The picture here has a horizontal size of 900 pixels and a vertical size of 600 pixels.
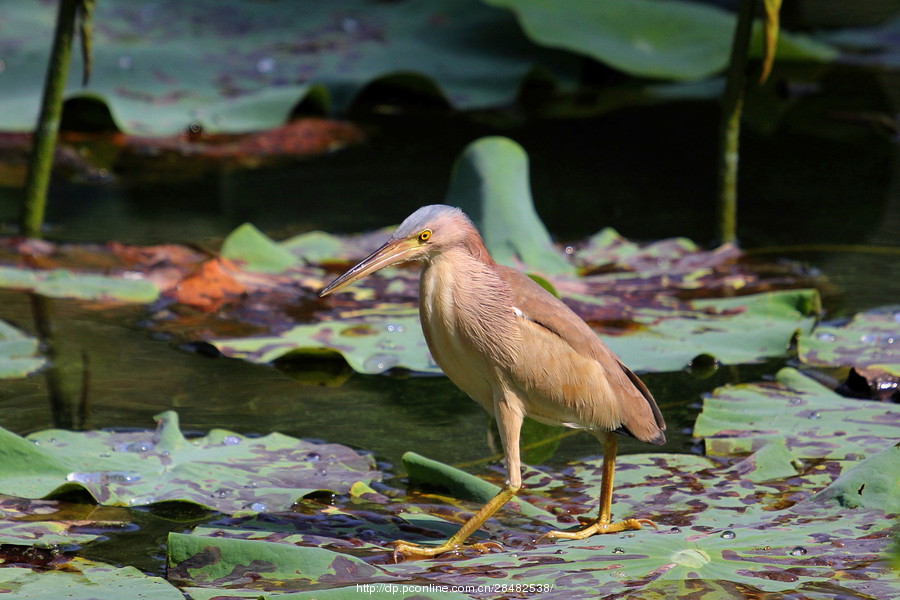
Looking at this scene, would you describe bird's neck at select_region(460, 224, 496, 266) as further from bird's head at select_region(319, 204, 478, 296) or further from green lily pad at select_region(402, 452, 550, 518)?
green lily pad at select_region(402, 452, 550, 518)

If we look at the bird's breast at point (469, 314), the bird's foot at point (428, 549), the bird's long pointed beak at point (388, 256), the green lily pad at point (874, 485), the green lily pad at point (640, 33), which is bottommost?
the bird's foot at point (428, 549)

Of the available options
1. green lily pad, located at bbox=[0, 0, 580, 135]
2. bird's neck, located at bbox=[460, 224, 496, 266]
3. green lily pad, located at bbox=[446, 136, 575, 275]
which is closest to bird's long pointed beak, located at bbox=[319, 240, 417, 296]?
bird's neck, located at bbox=[460, 224, 496, 266]

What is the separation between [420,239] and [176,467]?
77 cm

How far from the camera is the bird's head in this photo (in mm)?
2467

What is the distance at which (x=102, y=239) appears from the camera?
4.93 m

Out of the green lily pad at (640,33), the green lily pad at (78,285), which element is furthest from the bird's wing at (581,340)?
the green lily pad at (640,33)

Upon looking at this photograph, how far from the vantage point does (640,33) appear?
23.1ft

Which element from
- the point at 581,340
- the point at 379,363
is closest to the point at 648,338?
the point at 379,363

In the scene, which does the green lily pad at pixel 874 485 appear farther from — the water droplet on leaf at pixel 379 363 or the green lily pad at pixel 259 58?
the green lily pad at pixel 259 58

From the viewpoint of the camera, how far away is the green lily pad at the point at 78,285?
3.90 metres

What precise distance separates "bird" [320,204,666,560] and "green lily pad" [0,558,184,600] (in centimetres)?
51

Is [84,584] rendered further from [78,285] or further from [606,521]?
[78,285]

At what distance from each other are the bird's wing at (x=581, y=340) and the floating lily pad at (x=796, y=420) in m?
0.43

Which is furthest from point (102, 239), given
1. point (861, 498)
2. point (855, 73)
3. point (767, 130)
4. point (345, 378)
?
point (855, 73)
